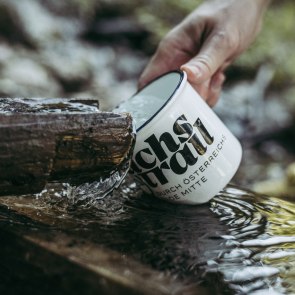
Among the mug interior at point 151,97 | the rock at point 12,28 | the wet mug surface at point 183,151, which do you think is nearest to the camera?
the wet mug surface at point 183,151

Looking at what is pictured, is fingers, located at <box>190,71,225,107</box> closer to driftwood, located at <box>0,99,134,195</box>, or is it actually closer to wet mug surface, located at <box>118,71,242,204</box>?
wet mug surface, located at <box>118,71,242,204</box>

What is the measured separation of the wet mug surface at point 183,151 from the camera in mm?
1703

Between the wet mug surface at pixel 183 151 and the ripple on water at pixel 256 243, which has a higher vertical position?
the wet mug surface at pixel 183 151

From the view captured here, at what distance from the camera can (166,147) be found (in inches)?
67.5

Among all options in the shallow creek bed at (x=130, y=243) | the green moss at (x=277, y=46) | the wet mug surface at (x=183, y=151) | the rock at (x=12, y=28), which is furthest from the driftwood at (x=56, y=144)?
the green moss at (x=277, y=46)

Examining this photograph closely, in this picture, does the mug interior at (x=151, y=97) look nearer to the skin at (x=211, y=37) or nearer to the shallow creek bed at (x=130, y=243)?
the shallow creek bed at (x=130, y=243)

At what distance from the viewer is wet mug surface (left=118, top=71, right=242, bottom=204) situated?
170 centimetres

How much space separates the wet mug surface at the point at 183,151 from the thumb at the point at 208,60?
0.68 ft

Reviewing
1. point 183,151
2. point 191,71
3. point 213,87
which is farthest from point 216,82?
point 183,151

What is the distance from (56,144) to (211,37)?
1.31 m

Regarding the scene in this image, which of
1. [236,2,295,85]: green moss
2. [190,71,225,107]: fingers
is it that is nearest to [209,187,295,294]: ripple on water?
[190,71,225,107]: fingers

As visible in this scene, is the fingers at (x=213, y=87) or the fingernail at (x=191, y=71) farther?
the fingers at (x=213, y=87)

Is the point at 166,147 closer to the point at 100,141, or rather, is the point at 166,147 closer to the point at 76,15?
the point at 100,141

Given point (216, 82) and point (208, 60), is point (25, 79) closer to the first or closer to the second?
point (216, 82)
